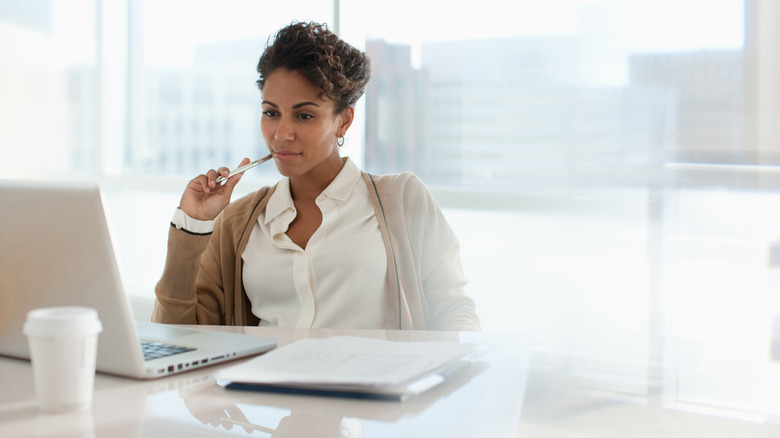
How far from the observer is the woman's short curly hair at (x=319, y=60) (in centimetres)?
166

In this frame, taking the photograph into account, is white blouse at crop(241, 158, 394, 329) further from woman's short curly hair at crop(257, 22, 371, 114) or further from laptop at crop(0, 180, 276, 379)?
laptop at crop(0, 180, 276, 379)

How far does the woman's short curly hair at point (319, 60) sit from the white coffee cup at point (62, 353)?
1.09m

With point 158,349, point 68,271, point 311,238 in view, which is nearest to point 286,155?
point 311,238

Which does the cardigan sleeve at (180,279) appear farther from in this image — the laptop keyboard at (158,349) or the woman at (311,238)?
the laptop keyboard at (158,349)

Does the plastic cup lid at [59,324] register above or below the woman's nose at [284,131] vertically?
below

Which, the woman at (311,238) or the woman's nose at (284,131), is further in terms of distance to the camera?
the woman's nose at (284,131)

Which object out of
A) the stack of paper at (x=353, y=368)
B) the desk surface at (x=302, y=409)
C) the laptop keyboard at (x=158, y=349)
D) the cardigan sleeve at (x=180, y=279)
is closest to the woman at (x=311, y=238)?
the cardigan sleeve at (x=180, y=279)

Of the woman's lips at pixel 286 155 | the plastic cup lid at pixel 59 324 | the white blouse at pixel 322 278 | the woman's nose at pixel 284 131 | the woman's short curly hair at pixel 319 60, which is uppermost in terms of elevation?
the woman's short curly hair at pixel 319 60

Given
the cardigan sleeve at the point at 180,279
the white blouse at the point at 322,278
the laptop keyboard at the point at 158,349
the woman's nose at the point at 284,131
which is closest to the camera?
the laptop keyboard at the point at 158,349

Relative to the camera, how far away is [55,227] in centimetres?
77

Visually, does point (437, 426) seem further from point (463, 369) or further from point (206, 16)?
point (206, 16)

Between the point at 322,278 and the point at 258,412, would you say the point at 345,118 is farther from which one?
the point at 258,412

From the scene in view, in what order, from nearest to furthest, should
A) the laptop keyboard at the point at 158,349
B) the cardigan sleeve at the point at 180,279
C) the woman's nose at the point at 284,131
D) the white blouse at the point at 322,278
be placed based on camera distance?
the laptop keyboard at the point at 158,349 < the cardigan sleeve at the point at 180,279 < the white blouse at the point at 322,278 < the woman's nose at the point at 284,131

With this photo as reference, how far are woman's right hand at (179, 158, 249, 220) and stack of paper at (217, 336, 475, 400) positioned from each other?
68cm
